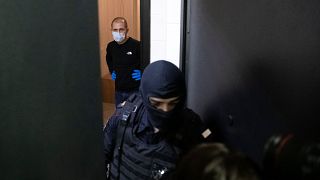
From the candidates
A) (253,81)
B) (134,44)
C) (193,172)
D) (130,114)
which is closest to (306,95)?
(253,81)

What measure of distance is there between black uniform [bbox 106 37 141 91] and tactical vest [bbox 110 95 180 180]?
159 centimetres

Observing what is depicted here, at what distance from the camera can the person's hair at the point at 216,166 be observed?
1.38ft

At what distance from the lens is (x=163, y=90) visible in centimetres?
122

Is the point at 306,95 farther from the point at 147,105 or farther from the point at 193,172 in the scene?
the point at 147,105

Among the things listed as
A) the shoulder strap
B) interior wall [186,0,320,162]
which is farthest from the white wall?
the shoulder strap

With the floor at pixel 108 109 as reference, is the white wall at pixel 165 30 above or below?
above

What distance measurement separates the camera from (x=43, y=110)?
51cm

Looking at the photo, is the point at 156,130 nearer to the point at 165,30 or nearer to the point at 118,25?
the point at 165,30

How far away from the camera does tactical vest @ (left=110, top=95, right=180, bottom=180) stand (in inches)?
47.3

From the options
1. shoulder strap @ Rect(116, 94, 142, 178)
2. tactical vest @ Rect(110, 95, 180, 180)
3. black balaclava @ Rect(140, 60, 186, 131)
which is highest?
black balaclava @ Rect(140, 60, 186, 131)

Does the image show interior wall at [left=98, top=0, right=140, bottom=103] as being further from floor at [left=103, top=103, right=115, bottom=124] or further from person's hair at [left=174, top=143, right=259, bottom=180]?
person's hair at [left=174, top=143, right=259, bottom=180]

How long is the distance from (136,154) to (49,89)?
77cm

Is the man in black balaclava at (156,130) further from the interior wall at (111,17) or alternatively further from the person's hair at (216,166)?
the interior wall at (111,17)

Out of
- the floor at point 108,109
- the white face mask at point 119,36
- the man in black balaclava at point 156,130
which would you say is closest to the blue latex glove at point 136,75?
the white face mask at point 119,36
